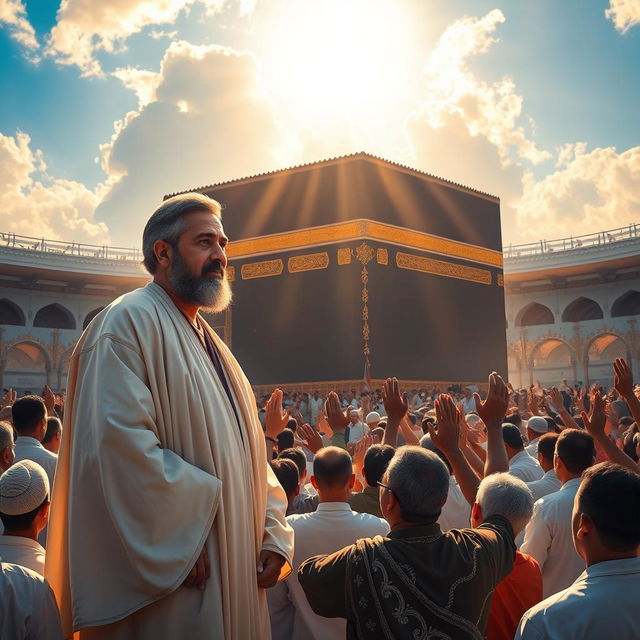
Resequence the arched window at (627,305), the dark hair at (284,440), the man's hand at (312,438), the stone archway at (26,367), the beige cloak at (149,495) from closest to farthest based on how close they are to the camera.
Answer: the beige cloak at (149,495)
the man's hand at (312,438)
the dark hair at (284,440)
the stone archway at (26,367)
the arched window at (627,305)

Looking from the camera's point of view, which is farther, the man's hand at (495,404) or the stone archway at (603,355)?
the stone archway at (603,355)

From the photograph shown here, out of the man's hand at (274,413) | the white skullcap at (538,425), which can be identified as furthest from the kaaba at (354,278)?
the man's hand at (274,413)

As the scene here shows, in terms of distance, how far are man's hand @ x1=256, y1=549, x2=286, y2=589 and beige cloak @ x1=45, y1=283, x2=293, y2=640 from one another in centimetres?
2

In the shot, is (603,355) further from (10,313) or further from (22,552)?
(22,552)

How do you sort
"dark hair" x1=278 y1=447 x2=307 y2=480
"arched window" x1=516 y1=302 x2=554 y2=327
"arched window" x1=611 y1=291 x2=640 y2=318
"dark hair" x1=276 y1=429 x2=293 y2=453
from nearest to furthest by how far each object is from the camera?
"dark hair" x1=278 y1=447 x2=307 y2=480 < "dark hair" x1=276 y1=429 x2=293 y2=453 < "arched window" x1=611 y1=291 x2=640 y2=318 < "arched window" x1=516 y1=302 x2=554 y2=327

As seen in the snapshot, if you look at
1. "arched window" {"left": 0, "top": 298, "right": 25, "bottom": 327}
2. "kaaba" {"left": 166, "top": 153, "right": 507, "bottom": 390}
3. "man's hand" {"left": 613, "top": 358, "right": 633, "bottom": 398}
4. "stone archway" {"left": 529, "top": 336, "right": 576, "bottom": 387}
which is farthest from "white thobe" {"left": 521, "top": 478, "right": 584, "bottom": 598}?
"arched window" {"left": 0, "top": 298, "right": 25, "bottom": 327}

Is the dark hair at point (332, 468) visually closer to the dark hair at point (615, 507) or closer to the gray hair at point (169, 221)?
the gray hair at point (169, 221)

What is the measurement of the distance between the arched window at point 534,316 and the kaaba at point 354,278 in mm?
8072

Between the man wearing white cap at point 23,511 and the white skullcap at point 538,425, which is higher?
the white skullcap at point 538,425

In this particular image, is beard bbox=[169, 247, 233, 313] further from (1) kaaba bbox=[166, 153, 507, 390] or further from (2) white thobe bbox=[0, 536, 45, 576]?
(1) kaaba bbox=[166, 153, 507, 390]

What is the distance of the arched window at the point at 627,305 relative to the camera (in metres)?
21.9

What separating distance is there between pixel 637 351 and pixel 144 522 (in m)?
21.3

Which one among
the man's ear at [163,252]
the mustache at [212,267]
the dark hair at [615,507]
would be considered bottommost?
the dark hair at [615,507]

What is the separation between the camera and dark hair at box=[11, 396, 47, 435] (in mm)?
2963
